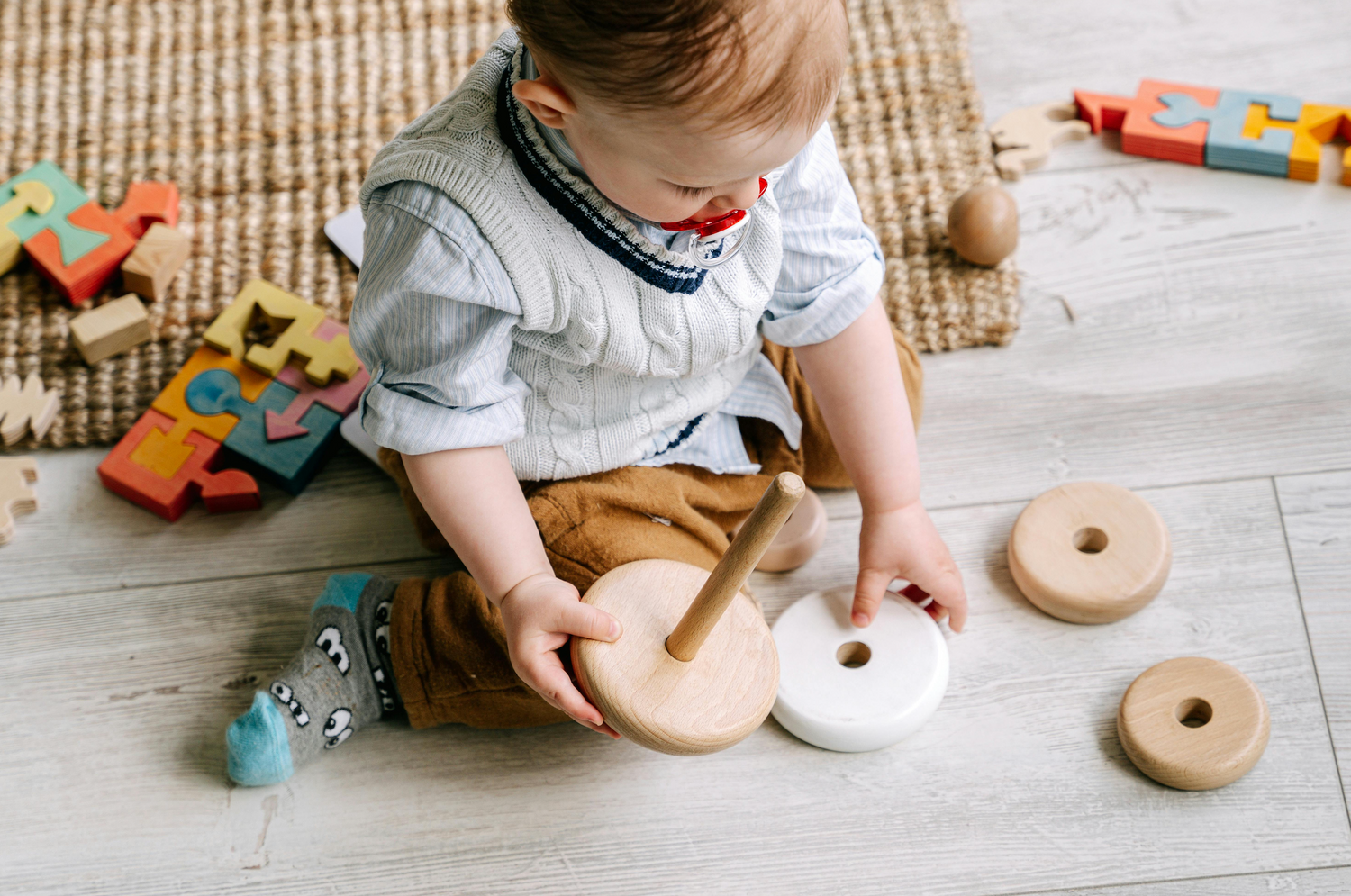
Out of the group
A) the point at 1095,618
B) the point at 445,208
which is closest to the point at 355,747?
the point at 445,208

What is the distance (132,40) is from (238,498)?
49cm

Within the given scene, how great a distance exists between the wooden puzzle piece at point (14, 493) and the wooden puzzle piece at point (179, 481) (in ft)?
0.17

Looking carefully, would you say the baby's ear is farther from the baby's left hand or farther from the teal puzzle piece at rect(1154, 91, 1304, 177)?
the teal puzzle piece at rect(1154, 91, 1304, 177)

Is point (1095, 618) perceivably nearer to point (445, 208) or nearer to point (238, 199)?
point (445, 208)

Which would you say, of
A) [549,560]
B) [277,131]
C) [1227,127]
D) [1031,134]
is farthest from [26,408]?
[1227,127]

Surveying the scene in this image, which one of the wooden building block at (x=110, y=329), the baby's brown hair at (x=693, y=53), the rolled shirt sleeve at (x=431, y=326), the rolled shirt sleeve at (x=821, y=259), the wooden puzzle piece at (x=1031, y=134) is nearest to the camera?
the baby's brown hair at (x=693, y=53)

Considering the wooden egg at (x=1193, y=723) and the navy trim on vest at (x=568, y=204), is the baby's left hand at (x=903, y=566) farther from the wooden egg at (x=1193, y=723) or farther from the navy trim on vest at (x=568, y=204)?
the navy trim on vest at (x=568, y=204)

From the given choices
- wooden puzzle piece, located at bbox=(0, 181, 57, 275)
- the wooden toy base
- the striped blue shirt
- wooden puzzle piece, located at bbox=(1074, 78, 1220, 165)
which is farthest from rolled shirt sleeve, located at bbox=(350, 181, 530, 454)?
wooden puzzle piece, located at bbox=(1074, 78, 1220, 165)

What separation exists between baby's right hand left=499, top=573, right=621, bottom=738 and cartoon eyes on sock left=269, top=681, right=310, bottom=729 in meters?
0.18

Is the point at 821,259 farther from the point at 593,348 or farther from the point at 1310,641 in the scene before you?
the point at 1310,641

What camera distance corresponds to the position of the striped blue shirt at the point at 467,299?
1.72 ft

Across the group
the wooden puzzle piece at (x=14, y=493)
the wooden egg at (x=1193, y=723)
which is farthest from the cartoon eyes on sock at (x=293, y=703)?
the wooden egg at (x=1193, y=723)

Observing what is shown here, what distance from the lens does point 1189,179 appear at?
93cm

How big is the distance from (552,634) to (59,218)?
1.97 ft
